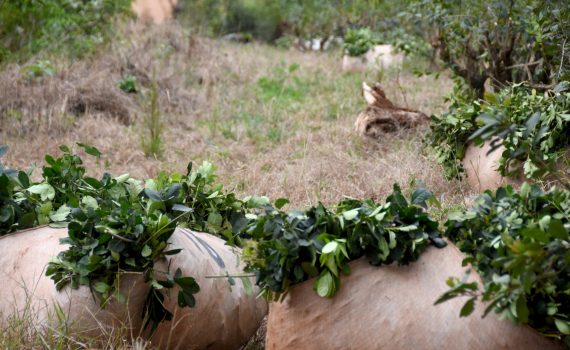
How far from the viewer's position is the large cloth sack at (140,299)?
2.74 m

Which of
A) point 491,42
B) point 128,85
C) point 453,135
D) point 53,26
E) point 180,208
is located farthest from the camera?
point 53,26

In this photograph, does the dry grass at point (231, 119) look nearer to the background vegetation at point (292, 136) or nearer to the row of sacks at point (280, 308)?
the background vegetation at point (292, 136)

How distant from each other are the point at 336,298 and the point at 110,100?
568 cm

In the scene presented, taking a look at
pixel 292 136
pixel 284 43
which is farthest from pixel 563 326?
pixel 284 43

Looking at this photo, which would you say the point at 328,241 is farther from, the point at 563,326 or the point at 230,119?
the point at 230,119

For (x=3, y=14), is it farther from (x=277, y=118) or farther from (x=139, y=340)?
(x=139, y=340)

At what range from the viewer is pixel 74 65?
26.9ft

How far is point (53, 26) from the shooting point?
8.95 meters

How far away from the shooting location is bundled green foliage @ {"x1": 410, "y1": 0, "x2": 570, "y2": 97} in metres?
5.63

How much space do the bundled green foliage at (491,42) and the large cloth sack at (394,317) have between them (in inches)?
119

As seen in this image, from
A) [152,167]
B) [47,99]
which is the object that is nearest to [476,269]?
[152,167]

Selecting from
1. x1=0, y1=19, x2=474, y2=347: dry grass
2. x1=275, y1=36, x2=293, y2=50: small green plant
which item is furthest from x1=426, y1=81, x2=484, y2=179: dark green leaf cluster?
x1=275, y1=36, x2=293, y2=50: small green plant

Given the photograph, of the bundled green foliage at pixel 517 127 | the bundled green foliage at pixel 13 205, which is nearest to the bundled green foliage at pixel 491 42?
the bundled green foliage at pixel 517 127

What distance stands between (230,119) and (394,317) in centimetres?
546
